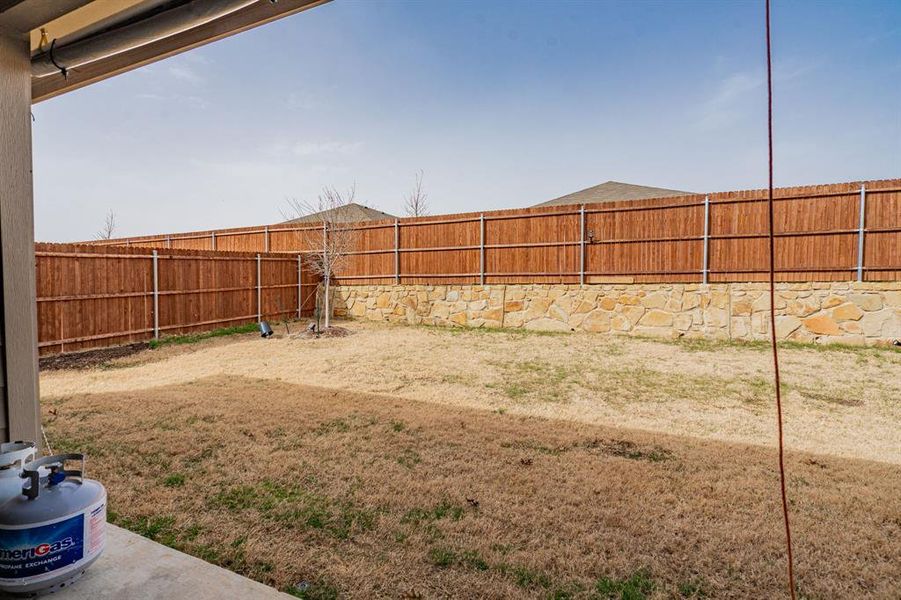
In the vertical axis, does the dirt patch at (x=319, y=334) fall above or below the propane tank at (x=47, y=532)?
below

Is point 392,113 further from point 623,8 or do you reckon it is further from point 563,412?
point 563,412

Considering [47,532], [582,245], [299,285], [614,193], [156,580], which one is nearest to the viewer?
[47,532]

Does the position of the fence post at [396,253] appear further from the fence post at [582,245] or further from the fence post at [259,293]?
the fence post at [582,245]

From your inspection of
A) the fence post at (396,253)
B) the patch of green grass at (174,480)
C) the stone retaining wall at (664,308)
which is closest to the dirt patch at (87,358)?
the patch of green grass at (174,480)

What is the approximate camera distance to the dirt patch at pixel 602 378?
3.97 meters

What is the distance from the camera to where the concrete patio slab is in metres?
1.51

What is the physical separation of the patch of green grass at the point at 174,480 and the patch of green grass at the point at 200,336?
625 cm

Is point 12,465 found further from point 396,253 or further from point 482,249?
point 396,253

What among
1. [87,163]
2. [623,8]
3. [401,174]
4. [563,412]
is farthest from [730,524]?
[401,174]

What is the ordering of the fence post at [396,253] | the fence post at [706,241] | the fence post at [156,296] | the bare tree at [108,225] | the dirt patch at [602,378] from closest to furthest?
the dirt patch at [602,378]
the fence post at [156,296]
the fence post at [706,241]
the fence post at [396,253]
the bare tree at [108,225]

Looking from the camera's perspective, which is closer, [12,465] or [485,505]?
[12,465]

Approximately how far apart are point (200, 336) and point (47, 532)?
844 cm

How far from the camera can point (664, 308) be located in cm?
898

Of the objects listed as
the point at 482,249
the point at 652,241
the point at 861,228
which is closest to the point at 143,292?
the point at 482,249
